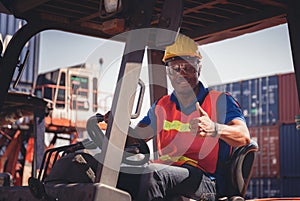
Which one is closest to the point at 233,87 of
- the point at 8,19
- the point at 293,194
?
the point at 293,194

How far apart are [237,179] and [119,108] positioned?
0.87 metres

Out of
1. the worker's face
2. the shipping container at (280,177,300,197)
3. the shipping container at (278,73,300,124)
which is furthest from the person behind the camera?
the shipping container at (278,73,300,124)

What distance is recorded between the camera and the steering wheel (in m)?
2.78

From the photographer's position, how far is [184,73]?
132 inches

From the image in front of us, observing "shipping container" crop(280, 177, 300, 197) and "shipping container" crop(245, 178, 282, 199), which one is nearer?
"shipping container" crop(280, 177, 300, 197)

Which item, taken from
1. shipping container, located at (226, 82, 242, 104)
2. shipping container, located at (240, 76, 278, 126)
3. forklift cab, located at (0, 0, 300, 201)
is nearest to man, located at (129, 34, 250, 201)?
forklift cab, located at (0, 0, 300, 201)

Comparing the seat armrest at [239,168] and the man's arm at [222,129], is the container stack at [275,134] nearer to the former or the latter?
the seat armrest at [239,168]

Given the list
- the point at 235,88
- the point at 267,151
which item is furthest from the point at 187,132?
the point at 235,88

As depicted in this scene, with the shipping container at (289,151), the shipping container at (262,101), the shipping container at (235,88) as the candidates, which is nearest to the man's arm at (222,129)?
the shipping container at (289,151)

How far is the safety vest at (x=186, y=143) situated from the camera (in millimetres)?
3229

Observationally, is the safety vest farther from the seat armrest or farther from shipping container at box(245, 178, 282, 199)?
shipping container at box(245, 178, 282, 199)

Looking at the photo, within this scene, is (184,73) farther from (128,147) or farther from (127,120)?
(127,120)

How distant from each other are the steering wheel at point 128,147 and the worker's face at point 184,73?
491 mm

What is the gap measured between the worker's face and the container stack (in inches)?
705
